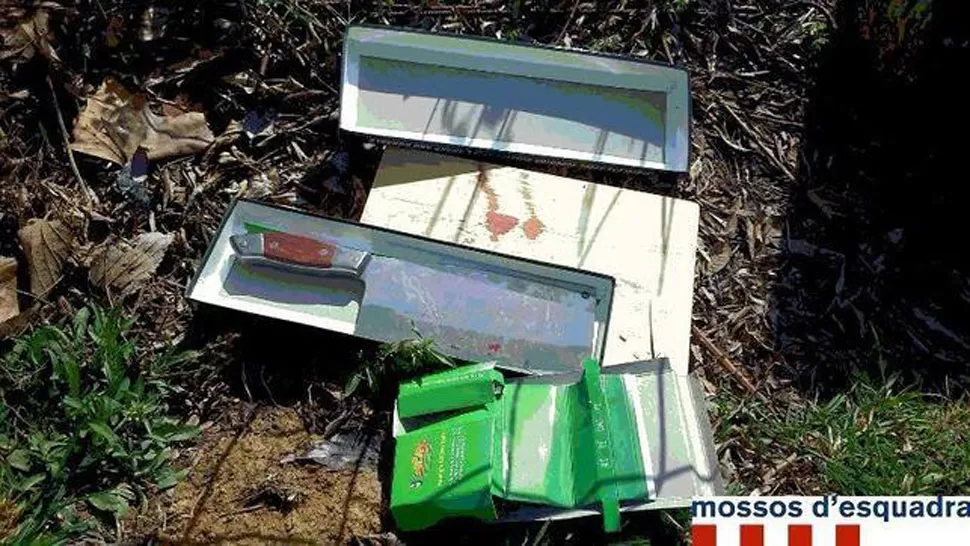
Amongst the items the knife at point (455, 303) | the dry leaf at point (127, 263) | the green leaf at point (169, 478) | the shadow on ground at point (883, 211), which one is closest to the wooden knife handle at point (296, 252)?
the knife at point (455, 303)

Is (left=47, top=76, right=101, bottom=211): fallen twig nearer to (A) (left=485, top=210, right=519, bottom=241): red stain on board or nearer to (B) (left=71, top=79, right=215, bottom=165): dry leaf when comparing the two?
(B) (left=71, top=79, right=215, bottom=165): dry leaf

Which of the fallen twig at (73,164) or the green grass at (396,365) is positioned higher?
the fallen twig at (73,164)

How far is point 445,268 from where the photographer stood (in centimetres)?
230

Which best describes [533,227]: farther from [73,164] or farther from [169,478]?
[73,164]

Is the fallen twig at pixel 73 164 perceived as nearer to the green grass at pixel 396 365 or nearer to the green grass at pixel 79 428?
the green grass at pixel 79 428

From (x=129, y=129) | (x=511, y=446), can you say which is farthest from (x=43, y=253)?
(x=511, y=446)

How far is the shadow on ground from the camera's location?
2426 millimetres

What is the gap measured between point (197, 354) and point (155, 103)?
28.3 inches

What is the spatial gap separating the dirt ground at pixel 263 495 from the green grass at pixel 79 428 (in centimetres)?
7

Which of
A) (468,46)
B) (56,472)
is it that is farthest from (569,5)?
(56,472)

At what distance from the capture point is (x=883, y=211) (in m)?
2.58

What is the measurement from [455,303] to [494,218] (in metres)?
0.30

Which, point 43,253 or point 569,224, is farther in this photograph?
point 569,224

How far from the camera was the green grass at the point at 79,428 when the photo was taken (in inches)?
79.4
